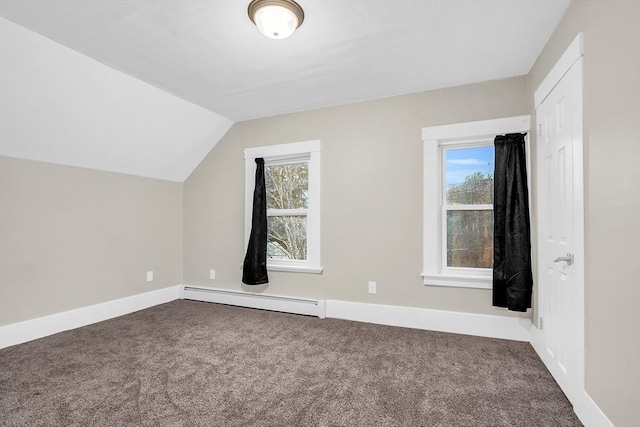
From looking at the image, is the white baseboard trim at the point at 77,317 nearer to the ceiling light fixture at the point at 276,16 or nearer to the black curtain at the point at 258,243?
the black curtain at the point at 258,243

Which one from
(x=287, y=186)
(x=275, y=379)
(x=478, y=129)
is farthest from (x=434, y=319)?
(x=287, y=186)

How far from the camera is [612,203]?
4.78ft

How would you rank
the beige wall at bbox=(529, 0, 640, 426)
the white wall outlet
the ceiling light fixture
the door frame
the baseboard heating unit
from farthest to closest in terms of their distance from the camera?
the baseboard heating unit → the white wall outlet → the ceiling light fixture → the door frame → the beige wall at bbox=(529, 0, 640, 426)

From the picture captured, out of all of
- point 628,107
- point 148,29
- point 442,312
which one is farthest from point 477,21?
point 442,312

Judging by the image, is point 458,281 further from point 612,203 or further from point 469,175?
point 612,203

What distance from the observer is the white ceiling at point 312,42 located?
193 centimetres

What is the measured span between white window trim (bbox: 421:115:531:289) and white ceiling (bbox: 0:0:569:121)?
1.53 feet

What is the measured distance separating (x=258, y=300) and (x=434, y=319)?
2073mm

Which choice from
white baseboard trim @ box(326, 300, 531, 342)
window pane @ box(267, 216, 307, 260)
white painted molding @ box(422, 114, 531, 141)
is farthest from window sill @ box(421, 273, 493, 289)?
window pane @ box(267, 216, 307, 260)

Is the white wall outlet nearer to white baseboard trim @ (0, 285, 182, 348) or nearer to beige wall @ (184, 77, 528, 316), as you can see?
beige wall @ (184, 77, 528, 316)

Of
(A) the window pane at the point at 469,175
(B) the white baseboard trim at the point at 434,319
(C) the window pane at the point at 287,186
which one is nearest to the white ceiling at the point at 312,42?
(A) the window pane at the point at 469,175

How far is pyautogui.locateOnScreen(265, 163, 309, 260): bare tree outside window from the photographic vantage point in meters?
3.86

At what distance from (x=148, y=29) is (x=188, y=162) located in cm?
223

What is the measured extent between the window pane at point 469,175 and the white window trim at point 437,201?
3.6 inches
